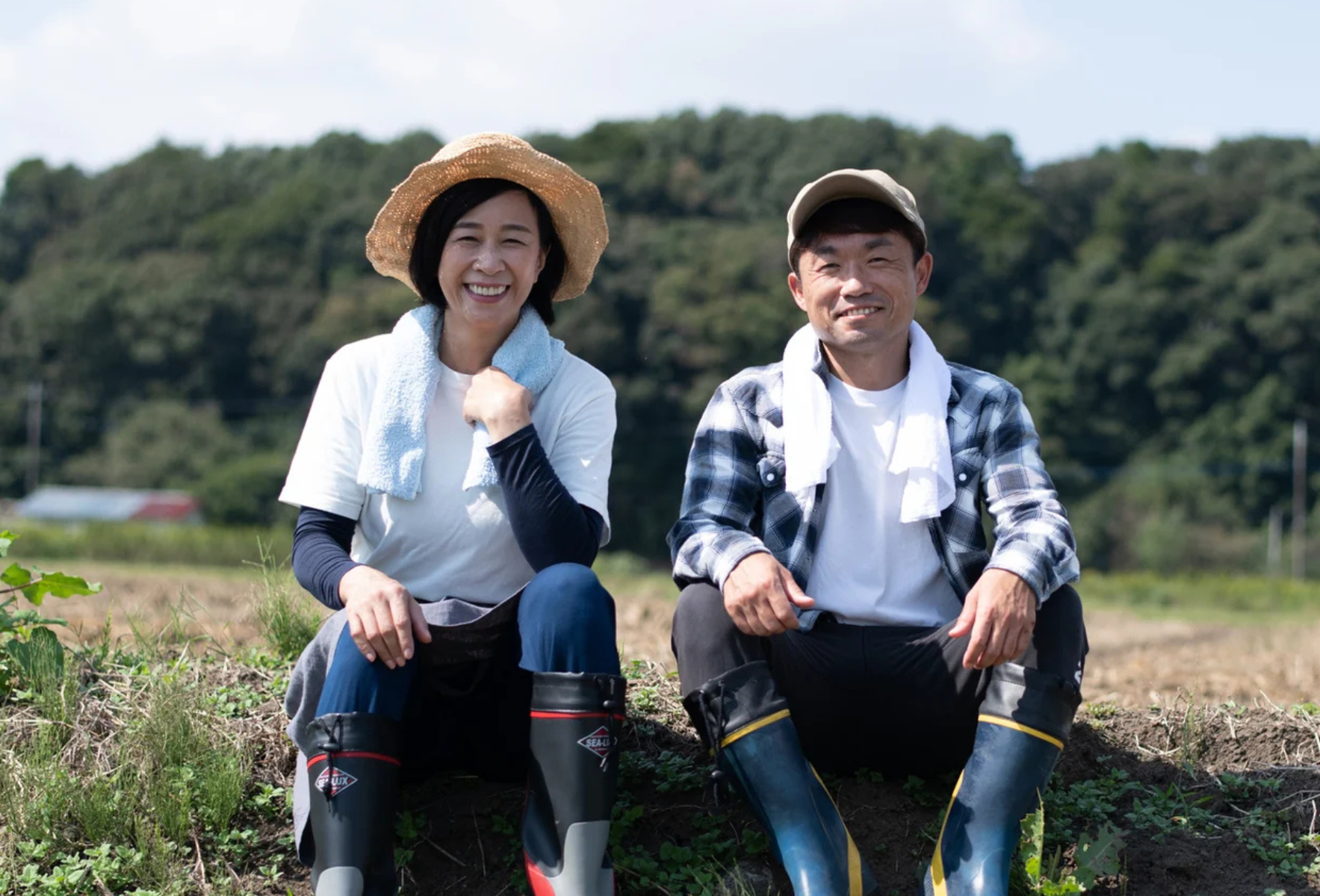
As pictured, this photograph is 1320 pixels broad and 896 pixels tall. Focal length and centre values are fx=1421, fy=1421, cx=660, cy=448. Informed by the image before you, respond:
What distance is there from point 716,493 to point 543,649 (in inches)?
23.2

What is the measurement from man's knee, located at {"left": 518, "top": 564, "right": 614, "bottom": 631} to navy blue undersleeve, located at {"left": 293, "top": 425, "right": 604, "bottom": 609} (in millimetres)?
98

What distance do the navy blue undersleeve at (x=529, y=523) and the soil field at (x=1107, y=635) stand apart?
4.01ft

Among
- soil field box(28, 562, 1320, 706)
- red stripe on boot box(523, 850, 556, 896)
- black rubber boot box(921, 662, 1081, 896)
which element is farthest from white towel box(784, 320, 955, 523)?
soil field box(28, 562, 1320, 706)

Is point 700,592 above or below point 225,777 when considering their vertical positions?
above

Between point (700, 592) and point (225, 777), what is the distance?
1251mm

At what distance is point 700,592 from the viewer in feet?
9.93

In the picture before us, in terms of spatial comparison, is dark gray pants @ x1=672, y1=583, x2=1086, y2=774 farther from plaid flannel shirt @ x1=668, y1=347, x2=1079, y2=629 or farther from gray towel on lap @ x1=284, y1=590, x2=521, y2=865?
gray towel on lap @ x1=284, y1=590, x2=521, y2=865

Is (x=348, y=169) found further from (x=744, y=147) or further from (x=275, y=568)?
(x=275, y=568)

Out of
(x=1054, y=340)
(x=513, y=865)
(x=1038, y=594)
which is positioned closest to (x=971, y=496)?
(x=1038, y=594)

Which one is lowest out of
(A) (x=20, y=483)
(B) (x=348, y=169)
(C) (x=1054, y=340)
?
(A) (x=20, y=483)

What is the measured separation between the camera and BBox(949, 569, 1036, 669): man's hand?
2830 millimetres

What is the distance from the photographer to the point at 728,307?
159ft

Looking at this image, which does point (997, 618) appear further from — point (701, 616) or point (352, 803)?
point (352, 803)

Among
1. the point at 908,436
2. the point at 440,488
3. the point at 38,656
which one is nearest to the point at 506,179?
the point at 440,488
